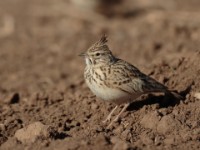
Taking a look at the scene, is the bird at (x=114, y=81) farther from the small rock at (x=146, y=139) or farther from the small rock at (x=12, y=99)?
the small rock at (x=12, y=99)

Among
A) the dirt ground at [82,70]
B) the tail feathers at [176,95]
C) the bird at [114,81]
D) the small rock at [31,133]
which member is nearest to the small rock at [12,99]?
the dirt ground at [82,70]

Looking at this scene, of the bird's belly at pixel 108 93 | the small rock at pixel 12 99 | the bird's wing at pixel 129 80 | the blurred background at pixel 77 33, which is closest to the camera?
the bird's belly at pixel 108 93

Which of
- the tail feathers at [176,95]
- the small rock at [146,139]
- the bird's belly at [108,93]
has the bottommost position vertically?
the small rock at [146,139]

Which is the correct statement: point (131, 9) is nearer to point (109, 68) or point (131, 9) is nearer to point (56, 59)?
point (56, 59)

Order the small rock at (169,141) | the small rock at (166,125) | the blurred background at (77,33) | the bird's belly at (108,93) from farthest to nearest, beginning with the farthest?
the blurred background at (77,33) → the bird's belly at (108,93) → the small rock at (166,125) → the small rock at (169,141)

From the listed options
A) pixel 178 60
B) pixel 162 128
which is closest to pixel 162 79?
pixel 178 60

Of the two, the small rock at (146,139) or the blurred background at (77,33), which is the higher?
the blurred background at (77,33)

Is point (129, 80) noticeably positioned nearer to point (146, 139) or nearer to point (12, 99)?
point (146, 139)
